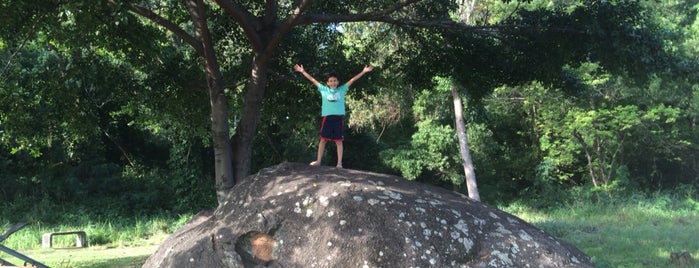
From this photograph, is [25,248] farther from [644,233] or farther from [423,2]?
[644,233]

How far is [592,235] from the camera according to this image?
1280 centimetres

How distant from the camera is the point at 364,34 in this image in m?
18.4

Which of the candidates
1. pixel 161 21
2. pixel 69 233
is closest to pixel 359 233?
pixel 161 21

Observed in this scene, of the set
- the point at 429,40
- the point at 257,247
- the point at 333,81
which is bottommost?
the point at 257,247

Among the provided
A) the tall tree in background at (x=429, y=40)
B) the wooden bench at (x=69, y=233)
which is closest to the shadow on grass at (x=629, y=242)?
the tall tree in background at (x=429, y=40)

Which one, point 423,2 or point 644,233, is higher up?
point 423,2

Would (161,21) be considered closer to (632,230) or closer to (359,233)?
(359,233)

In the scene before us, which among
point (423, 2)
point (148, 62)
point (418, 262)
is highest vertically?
point (423, 2)

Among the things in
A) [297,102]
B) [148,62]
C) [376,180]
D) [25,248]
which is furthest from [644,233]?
[25,248]

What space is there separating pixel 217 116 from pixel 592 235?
9.03 meters

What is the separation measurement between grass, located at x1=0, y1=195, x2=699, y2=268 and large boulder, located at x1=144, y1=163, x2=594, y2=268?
Answer: 4.03 meters

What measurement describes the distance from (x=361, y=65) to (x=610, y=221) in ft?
33.2

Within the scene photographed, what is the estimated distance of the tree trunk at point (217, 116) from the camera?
345 inches

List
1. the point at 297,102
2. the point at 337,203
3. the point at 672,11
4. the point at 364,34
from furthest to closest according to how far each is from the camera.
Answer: the point at 672,11 < the point at 364,34 < the point at 297,102 < the point at 337,203
